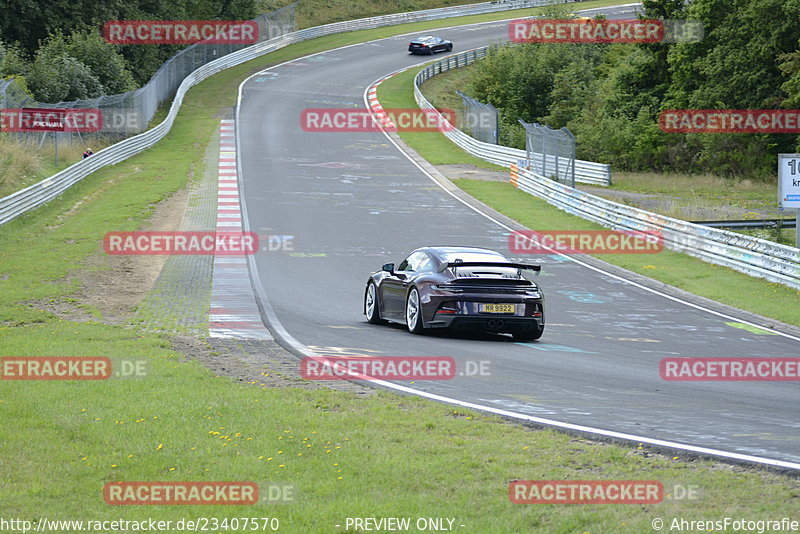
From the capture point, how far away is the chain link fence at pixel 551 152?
1407 inches

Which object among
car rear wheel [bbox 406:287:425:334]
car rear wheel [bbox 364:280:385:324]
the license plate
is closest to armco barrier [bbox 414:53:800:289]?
the license plate

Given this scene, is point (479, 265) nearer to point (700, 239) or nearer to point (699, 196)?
point (700, 239)

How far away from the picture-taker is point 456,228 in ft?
96.3

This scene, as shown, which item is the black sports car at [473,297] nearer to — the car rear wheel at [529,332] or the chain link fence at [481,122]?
the car rear wheel at [529,332]

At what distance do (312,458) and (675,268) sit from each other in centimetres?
1824

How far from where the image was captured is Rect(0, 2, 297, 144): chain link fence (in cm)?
3575

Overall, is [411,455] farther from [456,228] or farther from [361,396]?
[456,228]

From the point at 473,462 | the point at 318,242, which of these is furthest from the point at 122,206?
the point at 473,462

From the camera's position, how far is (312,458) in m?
7.10

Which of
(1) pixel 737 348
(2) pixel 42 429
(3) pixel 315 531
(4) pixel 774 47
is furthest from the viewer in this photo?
(4) pixel 774 47

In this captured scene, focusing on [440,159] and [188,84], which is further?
[188,84]

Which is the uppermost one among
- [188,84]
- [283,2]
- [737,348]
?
[283,2]

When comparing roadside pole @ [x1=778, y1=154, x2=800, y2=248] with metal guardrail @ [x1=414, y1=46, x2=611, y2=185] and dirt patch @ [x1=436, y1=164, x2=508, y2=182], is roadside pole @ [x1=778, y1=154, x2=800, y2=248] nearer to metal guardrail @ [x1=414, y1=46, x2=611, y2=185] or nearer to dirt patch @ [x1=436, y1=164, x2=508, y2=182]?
metal guardrail @ [x1=414, y1=46, x2=611, y2=185]

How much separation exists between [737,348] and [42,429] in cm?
1035
